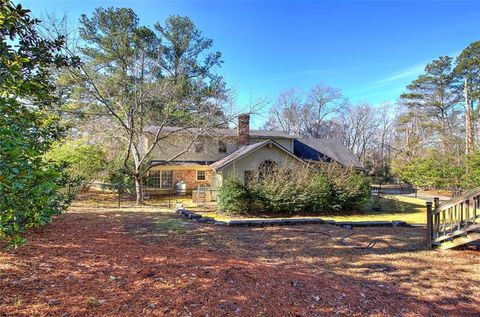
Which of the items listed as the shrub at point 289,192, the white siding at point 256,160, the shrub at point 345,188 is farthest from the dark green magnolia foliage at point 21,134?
the shrub at point 345,188

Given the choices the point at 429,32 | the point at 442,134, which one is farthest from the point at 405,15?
the point at 442,134

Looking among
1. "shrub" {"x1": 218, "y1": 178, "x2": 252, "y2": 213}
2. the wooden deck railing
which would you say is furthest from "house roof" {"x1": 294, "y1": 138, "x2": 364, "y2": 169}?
the wooden deck railing

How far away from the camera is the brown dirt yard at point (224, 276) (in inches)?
119

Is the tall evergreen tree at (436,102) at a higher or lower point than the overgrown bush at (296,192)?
higher

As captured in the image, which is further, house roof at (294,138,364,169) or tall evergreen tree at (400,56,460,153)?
tall evergreen tree at (400,56,460,153)

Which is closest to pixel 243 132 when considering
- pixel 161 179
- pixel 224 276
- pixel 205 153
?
pixel 205 153

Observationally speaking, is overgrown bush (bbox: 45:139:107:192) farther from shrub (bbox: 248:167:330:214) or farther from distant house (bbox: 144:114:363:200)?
shrub (bbox: 248:167:330:214)

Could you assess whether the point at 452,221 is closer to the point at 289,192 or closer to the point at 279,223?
the point at 279,223

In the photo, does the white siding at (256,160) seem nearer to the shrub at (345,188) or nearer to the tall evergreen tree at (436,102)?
the shrub at (345,188)

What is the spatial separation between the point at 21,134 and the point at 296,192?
12.8m

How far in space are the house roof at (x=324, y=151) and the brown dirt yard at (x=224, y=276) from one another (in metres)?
17.2

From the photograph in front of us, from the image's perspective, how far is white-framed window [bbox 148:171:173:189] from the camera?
22352mm

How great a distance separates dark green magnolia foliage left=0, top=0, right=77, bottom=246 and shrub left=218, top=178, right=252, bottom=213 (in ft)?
25.5

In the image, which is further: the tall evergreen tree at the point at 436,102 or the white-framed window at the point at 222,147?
the tall evergreen tree at the point at 436,102
